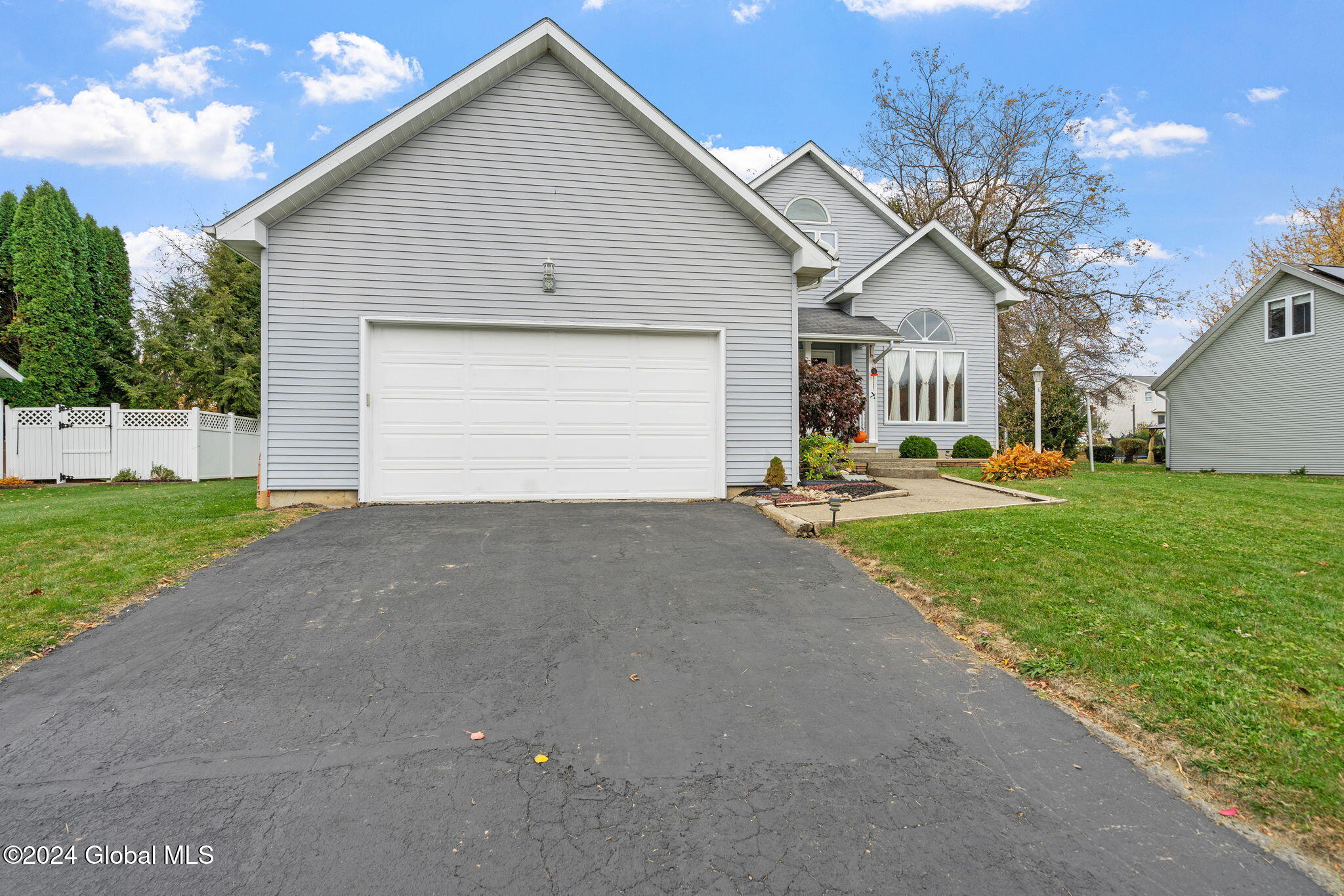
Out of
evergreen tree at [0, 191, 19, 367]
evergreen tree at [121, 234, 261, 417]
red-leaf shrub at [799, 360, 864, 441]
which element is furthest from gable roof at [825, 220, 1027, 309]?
evergreen tree at [0, 191, 19, 367]

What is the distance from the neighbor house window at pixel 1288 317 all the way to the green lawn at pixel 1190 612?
1268 centimetres

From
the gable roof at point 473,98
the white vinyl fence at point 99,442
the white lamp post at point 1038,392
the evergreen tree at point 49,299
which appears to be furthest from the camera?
the evergreen tree at point 49,299

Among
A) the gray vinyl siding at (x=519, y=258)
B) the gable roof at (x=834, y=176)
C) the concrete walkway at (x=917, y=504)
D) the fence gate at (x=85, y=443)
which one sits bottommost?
the concrete walkway at (x=917, y=504)

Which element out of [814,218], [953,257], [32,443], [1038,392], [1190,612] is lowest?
[1190,612]

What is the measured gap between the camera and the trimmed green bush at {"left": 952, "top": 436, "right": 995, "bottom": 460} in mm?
14430

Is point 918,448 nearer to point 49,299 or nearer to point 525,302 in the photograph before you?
point 525,302

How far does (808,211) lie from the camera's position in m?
16.8

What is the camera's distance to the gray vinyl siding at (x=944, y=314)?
50.3ft

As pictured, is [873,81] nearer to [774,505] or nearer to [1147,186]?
[1147,186]

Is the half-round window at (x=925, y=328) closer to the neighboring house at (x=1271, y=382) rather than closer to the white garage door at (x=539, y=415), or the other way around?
the white garage door at (x=539, y=415)

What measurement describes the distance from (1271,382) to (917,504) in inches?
632

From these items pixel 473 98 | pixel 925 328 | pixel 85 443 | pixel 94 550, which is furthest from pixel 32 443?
pixel 925 328

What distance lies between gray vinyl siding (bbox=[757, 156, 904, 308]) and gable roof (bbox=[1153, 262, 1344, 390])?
31.9ft

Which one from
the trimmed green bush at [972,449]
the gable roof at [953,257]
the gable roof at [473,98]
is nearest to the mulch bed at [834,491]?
the gable roof at [473,98]
